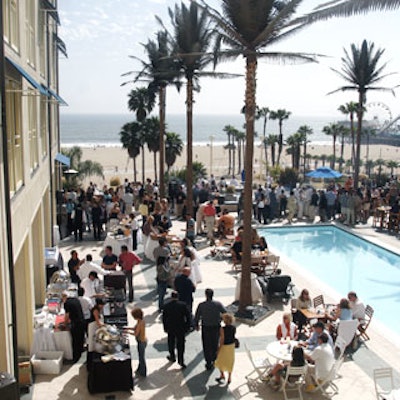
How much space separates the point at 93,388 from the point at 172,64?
15.2m

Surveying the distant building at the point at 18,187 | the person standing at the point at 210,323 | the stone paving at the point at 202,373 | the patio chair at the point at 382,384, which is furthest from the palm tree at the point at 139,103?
the patio chair at the point at 382,384

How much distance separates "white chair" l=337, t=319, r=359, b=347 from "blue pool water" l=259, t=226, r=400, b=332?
3090mm

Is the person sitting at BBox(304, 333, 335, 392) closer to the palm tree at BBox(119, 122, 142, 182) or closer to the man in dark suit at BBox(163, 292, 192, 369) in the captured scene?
the man in dark suit at BBox(163, 292, 192, 369)

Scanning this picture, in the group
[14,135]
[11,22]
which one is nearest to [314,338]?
[14,135]

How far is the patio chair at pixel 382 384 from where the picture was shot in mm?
8938

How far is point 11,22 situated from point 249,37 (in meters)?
5.68

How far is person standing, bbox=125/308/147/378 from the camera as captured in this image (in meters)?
9.80

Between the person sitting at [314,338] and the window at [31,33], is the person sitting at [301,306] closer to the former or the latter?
the person sitting at [314,338]

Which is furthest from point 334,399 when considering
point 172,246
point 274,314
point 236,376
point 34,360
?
point 172,246

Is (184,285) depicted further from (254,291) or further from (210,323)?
(254,291)

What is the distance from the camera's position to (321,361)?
9.50 meters

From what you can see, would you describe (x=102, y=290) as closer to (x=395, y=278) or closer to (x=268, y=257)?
(x=268, y=257)

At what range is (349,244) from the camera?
902 inches

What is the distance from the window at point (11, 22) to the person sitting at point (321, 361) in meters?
7.18
